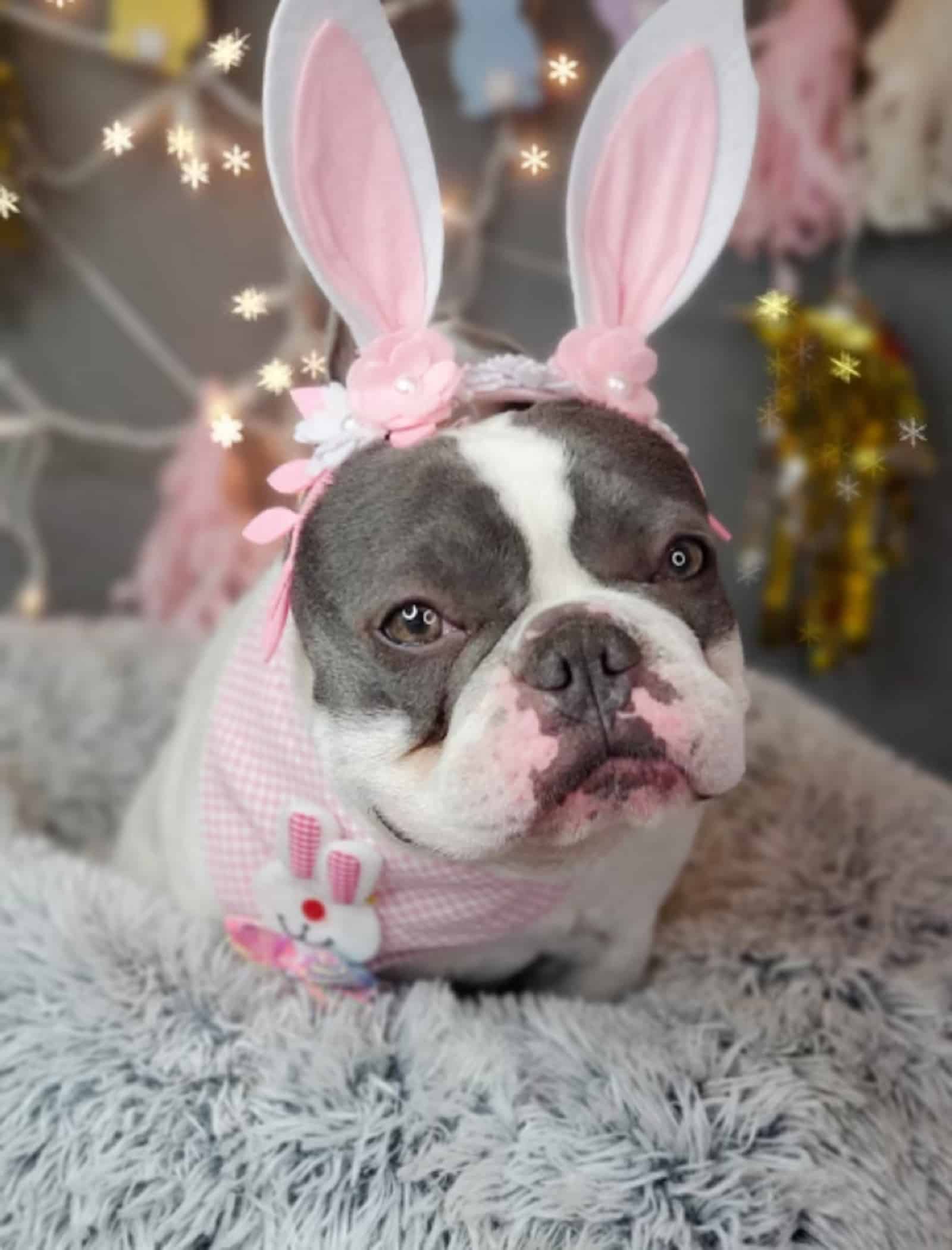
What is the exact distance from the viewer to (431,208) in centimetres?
97

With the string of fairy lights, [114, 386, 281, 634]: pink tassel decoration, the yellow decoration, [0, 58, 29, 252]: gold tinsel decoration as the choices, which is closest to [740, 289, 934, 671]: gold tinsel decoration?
the string of fairy lights

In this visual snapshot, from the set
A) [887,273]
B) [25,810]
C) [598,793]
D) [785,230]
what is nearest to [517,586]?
[598,793]

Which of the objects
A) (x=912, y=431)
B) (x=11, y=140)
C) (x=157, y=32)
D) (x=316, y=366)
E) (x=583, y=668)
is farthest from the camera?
(x=11, y=140)

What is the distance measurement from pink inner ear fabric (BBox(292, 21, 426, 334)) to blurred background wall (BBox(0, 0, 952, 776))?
107 cm

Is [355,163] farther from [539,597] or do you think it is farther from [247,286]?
[247,286]

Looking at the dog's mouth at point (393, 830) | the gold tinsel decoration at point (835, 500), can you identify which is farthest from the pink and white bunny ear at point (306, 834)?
the gold tinsel decoration at point (835, 500)

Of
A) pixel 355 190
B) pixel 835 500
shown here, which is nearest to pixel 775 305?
pixel 355 190

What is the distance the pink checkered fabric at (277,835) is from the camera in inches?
42.3

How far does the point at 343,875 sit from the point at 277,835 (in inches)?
2.7

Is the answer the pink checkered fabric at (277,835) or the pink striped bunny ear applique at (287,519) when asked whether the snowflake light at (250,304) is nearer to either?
the pink striped bunny ear applique at (287,519)

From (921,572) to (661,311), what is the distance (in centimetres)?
156

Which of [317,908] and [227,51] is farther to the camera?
[317,908]

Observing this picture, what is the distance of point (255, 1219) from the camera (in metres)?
0.93

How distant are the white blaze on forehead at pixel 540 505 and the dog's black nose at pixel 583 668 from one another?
0.24 feet
